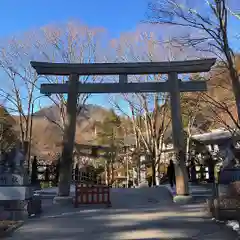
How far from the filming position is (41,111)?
86.1 feet

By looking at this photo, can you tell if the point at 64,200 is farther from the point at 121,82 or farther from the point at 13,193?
the point at 121,82

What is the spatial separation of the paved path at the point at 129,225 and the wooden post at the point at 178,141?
0.93 meters

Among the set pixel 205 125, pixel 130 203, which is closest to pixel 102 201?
pixel 130 203

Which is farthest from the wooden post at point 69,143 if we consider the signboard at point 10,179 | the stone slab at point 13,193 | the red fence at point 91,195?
the stone slab at point 13,193

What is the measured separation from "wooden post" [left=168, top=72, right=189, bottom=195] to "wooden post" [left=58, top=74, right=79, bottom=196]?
159 inches

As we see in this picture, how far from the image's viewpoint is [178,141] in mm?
12750

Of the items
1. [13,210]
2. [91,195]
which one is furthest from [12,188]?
[91,195]

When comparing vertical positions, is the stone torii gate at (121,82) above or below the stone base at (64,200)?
above

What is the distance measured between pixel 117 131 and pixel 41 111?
564 inches

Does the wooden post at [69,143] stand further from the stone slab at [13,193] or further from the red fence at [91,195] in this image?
the stone slab at [13,193]

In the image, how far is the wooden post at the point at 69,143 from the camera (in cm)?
1261

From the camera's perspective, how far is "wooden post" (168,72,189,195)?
12.4 meters

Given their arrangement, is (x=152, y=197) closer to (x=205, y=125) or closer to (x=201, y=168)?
(x=201, y=168)

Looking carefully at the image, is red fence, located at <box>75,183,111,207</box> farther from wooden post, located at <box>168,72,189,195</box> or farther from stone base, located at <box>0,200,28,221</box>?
wooden post, located at <box>168,72,189,195</box>
